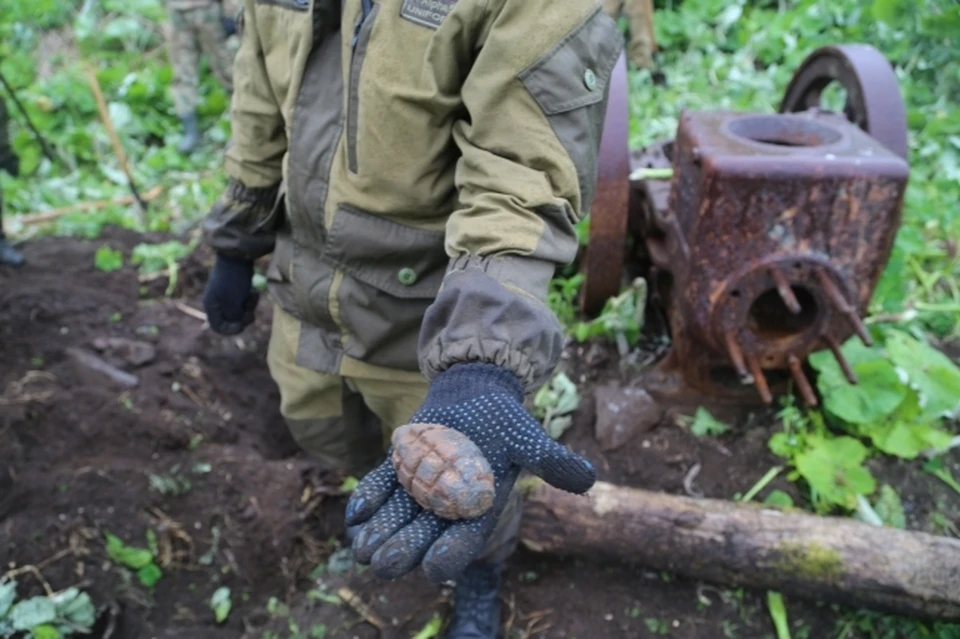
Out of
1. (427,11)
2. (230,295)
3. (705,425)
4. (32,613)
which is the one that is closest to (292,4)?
(427,11)

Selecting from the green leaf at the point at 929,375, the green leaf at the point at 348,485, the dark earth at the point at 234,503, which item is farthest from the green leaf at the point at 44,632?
the green leaf at the point at 929,375

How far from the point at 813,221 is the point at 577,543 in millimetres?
1111

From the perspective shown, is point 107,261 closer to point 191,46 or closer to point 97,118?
point 191,46

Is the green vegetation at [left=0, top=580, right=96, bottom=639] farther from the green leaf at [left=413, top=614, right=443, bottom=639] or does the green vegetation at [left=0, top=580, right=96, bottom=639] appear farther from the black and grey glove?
the black and grey glove

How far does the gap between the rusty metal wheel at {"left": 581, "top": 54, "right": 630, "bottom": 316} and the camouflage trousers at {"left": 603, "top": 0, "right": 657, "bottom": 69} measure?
117 inches

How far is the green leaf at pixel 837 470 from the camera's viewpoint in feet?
7.55

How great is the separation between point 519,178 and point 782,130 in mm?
1493

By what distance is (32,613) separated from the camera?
2.08 meters

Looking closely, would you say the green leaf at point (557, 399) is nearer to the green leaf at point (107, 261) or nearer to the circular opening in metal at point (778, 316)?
Result: the circular opening in metal at point (778, 316)

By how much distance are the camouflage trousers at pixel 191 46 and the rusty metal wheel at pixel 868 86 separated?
4.24m

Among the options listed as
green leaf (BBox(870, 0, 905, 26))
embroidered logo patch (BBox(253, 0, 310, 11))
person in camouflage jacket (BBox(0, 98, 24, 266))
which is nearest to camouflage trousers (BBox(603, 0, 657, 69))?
green leaf (BBox(870, 0, 905, 26))

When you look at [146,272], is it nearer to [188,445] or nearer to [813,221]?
[188,445]

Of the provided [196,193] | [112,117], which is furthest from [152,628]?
[112,117]

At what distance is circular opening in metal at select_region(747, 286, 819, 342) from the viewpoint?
2342 mm
